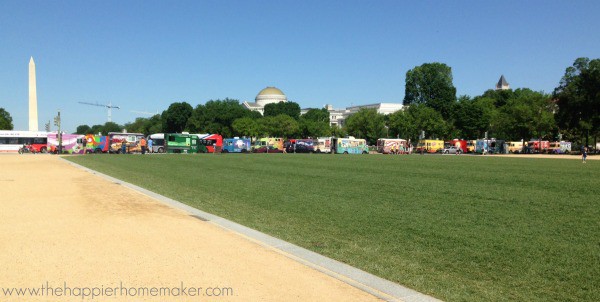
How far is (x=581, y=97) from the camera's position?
218ft

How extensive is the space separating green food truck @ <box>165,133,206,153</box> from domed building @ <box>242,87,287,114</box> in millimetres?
114610

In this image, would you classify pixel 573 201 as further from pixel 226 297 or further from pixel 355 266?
pixel 226 297

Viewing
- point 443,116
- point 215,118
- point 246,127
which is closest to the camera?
point 443,116

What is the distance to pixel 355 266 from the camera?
241 inches

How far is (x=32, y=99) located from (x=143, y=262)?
227 ft

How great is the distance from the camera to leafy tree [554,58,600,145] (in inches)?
2591

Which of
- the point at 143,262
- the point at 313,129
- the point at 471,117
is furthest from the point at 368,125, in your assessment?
the point at 143,262

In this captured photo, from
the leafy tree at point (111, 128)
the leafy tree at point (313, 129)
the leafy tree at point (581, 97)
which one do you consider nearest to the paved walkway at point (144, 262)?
Answer: the leafy tree at point (581, 97)

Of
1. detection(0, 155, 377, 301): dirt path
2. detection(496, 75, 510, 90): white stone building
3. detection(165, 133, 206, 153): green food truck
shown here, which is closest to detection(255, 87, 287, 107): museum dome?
detection(496, 75, 510, 90): white stone building

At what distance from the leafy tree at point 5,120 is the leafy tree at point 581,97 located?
380 ft

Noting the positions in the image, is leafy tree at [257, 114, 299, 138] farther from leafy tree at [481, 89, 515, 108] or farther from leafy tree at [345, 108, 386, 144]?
leafy tree at [481, 89, 515, 108]

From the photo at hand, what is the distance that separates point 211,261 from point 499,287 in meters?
3.80

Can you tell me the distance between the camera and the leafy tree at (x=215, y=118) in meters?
107

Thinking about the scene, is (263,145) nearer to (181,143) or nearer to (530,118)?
(181,143)
